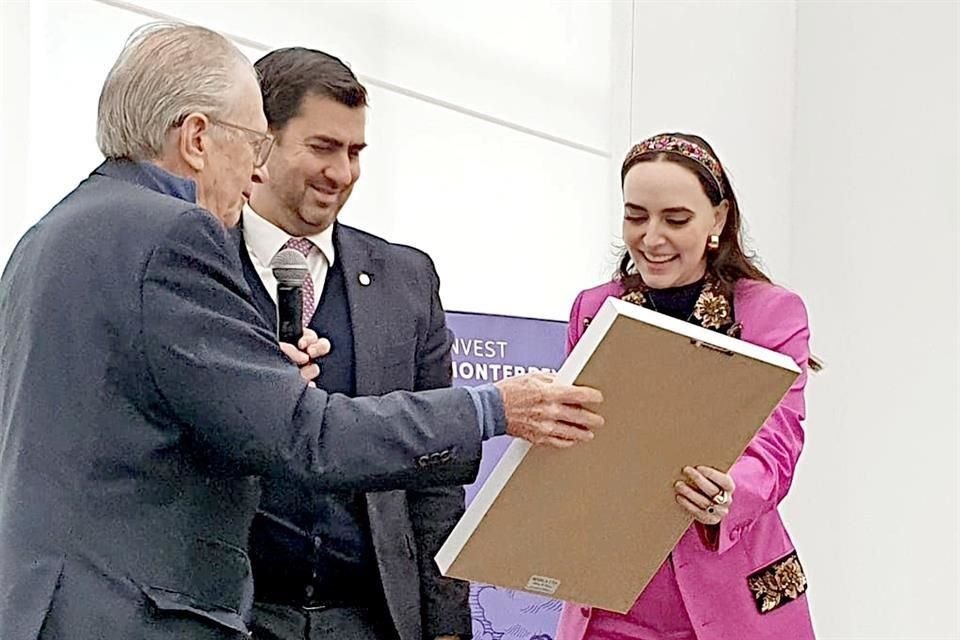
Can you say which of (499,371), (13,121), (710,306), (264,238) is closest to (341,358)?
(264,238)

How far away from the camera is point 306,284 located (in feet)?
7.08

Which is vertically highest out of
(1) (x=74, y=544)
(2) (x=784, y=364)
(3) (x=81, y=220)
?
(3) (x=81, y=220)

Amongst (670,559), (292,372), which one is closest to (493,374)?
(670,559)

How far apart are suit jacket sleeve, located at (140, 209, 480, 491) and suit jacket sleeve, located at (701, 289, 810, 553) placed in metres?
0.71

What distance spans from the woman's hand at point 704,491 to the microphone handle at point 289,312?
0.63m

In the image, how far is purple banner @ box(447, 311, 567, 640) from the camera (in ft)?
11.2

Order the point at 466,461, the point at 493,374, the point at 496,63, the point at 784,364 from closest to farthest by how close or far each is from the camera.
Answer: the point at 466,461
the point at 784,364
the point at 493,374
the point at 496,63

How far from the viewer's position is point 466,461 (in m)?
1.79

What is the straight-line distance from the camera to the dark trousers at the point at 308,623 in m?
2.01

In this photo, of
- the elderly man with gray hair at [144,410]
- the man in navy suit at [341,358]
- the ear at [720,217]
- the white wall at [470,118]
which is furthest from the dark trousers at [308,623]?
the white wall at [470,118]

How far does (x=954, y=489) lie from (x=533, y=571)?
8.92 feet

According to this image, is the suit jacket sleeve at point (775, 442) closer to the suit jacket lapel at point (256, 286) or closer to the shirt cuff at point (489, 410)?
the shirt cuff at point (489, 410)

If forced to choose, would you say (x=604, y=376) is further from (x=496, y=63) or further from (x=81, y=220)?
(x=496, y=63)

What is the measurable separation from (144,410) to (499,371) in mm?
2009
